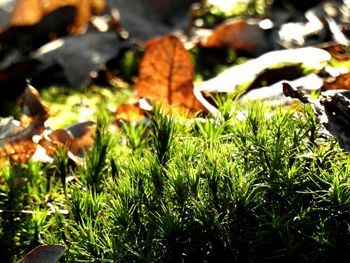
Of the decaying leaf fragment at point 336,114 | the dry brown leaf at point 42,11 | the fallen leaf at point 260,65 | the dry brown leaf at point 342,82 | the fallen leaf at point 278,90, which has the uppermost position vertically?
the decaying leaf fragment at point 336,114

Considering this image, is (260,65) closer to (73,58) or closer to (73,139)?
(73,139)

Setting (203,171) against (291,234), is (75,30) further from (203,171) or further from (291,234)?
(291,234)

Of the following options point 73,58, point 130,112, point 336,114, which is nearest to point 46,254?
point 336,114

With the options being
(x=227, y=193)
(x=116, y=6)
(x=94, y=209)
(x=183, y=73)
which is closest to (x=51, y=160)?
(x=94, y=209)

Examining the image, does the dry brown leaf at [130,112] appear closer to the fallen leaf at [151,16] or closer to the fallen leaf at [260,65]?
the fallen leaf at [260,65]

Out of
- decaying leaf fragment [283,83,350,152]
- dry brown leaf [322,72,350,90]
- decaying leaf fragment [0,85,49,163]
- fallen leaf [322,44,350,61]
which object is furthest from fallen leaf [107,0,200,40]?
decaying leaf fragment [283,83,350,152]

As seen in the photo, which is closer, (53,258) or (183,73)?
(53,258)

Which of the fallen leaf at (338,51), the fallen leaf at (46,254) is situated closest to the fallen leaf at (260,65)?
the fallen leaf at (338,51)
